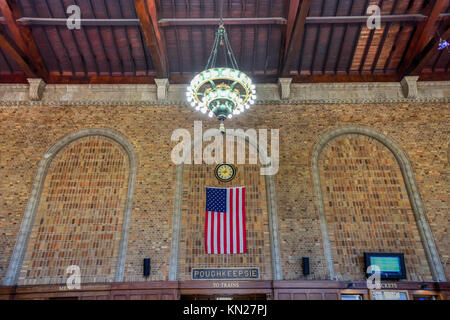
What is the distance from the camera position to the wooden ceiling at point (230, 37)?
11.6m

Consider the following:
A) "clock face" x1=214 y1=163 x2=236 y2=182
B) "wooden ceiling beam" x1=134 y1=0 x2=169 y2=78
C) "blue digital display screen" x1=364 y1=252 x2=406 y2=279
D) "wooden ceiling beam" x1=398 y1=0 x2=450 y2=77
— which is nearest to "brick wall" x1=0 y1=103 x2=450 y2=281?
"clock face" x1=214 y1=163 x2=236 y2=182

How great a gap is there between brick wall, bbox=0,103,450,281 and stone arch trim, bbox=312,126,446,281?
7.5 inches

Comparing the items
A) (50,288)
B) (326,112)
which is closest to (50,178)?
(50,288)

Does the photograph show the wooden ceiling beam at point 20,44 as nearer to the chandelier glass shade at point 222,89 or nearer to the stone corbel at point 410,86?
the chandelier glass shade at point 222,89

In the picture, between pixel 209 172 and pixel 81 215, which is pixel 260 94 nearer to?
pixel 209 172

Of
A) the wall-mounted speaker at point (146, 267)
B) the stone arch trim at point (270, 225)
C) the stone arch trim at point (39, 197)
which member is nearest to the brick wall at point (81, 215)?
the stone arch trim at point (39, 197)

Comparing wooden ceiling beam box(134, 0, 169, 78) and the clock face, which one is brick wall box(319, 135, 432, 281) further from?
wooden ceiling beam box(134, 0, 169, 78)

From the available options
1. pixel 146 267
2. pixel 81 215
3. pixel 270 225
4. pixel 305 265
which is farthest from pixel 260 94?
pixel 81 215

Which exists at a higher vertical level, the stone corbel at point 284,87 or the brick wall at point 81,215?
the stone corbel at point 284,87

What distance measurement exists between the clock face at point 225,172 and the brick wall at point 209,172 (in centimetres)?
31

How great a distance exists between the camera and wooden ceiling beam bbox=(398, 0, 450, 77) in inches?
440

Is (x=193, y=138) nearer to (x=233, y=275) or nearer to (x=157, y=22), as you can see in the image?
(x=157, y=22)

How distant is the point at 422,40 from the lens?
11938 millimetres

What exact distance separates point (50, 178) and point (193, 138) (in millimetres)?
5548
